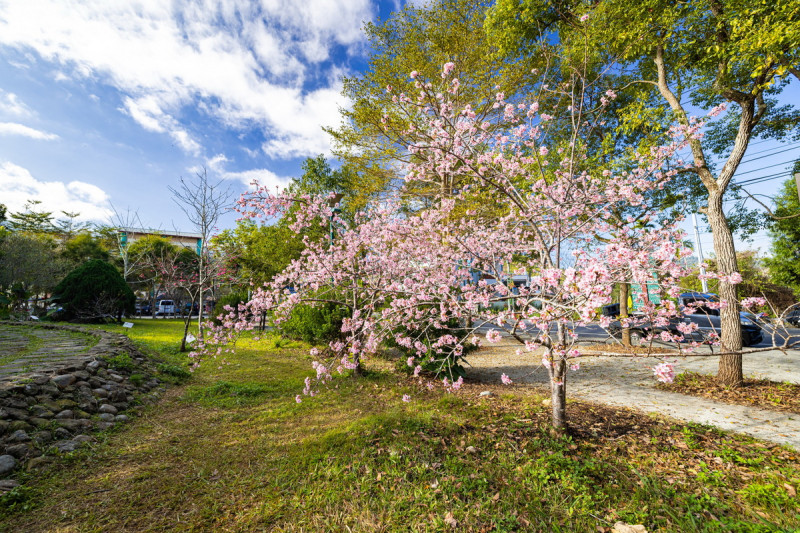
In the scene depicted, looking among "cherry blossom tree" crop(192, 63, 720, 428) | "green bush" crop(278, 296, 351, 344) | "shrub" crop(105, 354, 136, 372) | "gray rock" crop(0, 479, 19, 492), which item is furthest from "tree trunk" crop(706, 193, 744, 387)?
"shrub" crop(105, 354, 136, 372)

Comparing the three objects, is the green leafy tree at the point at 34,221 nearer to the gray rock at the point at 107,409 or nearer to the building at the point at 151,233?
the building at the point at 151,233

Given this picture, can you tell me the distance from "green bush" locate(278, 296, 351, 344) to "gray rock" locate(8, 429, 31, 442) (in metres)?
4.98

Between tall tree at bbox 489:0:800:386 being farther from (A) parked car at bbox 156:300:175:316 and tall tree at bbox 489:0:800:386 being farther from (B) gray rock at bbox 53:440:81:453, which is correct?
(A) parked car at bbox 156:300:175:316

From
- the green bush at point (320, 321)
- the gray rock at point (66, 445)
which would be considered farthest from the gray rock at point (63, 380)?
the green bush at point (320, 321)

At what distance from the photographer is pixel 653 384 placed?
6309mm

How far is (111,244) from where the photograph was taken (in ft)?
98.3

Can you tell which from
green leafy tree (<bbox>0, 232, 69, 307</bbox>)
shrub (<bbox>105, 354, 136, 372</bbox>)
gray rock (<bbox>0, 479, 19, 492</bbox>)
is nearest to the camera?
gray rock (<bbox>0, 479, 19, 492</bbox>)

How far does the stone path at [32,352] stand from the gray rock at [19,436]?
1.67 metres

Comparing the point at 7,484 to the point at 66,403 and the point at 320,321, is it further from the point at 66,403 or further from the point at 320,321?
the point at 320,321

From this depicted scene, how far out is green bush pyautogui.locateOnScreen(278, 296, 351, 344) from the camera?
797 cm

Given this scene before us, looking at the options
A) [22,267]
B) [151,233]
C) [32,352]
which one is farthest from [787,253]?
[151,233]

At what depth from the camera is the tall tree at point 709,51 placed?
474 cm

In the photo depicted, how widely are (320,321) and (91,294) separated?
43.3ft

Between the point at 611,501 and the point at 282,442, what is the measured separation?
11.1 ft
